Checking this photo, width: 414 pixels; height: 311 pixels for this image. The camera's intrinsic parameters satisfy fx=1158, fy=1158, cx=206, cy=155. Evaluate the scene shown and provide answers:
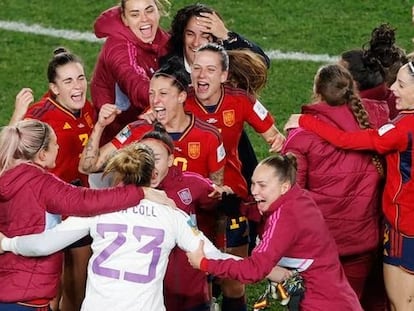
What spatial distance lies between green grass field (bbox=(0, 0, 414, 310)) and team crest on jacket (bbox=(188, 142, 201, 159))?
3950 mm

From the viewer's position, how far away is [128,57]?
7.26m

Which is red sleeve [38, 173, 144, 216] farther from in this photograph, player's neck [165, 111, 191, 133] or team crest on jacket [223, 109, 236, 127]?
team crest on jacket [223, 109, 236, 127]

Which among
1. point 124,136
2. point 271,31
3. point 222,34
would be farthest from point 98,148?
point 271,31

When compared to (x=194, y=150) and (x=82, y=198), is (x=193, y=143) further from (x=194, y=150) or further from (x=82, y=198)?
(x=82, y=198)

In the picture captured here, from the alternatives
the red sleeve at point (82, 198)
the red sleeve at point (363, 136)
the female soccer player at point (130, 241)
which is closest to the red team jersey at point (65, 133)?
the red sleeve at point (82, 198)

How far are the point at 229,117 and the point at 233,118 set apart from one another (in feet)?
0.10

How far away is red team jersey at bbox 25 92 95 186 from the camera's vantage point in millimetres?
7027

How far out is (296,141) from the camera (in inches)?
260

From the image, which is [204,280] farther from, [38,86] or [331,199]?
[38,86]

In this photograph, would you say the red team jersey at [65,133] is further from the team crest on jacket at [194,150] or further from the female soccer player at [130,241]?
the female soccer player at [130,241]

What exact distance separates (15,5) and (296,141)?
23.3 feet

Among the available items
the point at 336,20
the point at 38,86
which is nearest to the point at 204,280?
the point at 38,86

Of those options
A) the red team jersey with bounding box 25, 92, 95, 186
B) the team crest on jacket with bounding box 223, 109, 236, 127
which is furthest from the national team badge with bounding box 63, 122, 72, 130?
the team crest on jacket with bounding box 223, 109, 236, 127

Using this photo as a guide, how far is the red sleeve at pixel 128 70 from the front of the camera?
23.4 feet
